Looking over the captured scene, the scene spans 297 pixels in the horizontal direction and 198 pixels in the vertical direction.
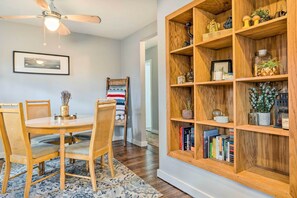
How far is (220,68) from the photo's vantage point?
1.88 m

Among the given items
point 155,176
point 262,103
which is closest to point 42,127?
point 155,176

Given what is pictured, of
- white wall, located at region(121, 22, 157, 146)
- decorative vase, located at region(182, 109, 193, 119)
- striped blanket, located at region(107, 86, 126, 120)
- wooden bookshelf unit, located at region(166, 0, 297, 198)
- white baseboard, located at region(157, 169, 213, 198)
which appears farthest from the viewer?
striped blanket, located at region(107, 86, 126, 120)

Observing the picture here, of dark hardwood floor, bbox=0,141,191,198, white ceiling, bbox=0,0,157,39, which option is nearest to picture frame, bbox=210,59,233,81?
dark hardwood floor, bbox=0,141,191,198

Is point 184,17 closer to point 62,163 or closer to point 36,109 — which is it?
point 62,163

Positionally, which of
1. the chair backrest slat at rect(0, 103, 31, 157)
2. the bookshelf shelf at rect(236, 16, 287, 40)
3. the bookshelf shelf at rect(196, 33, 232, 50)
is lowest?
the chair backrest slat at rect(0, 103, 31, 157)

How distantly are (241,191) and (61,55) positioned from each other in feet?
12.1

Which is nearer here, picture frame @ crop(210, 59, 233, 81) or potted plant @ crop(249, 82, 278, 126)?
potted plant @ crop(249, 82, 278, 126)

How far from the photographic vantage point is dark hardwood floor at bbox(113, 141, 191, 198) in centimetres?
207

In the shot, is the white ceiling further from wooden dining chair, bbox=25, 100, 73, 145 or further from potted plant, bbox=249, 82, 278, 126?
potted plant, bbox=249, 82, 278, 126

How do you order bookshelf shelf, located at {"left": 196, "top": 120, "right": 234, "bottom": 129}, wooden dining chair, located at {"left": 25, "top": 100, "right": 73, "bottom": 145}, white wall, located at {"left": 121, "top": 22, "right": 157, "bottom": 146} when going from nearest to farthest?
bookshelf shelf, located at {"left": 196, "top": 120, "right": 234, "bottom": 129}
wooden dining chair, located at {"left": 25, "top": 100, "right": 73, "bottom": 145}
white wall, located at {"left": 121, "top": 22, "right": 157, "bottom": 146}

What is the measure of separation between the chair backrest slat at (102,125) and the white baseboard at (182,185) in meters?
0.78

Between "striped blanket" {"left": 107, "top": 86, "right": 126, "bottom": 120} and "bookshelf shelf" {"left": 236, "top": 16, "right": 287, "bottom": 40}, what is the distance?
9.37 ft

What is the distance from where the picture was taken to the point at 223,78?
174 cm

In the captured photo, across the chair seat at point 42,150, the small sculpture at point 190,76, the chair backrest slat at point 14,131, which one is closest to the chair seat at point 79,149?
the chair seat at point 42,150
